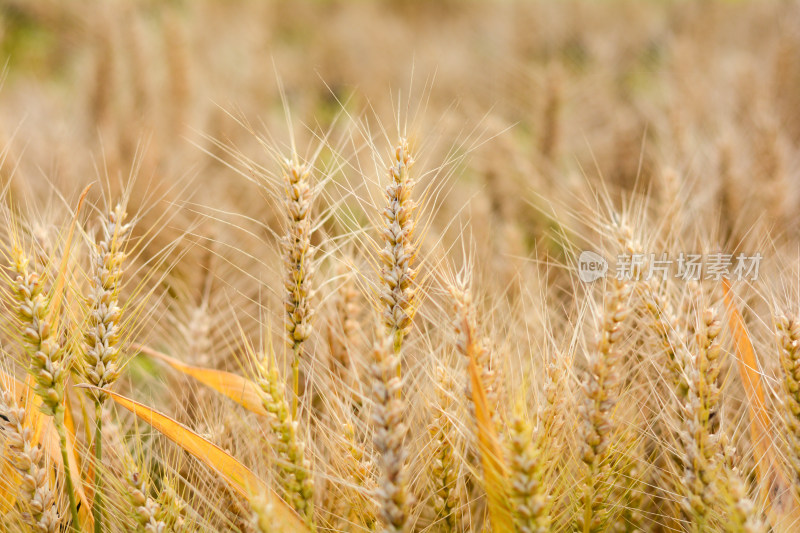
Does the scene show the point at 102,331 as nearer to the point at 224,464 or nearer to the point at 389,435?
the point at 224,464

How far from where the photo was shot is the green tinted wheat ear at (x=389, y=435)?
0.53 m

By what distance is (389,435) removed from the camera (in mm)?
532

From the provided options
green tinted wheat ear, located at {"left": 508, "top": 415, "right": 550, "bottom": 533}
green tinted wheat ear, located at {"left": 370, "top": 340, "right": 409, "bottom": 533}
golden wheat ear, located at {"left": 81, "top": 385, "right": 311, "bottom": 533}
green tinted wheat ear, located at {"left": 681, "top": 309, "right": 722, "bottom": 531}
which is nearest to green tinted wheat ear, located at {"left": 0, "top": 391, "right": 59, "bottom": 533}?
golden wheat ear, located at {"left": 81, "top": 385, "right": 311, "bottom": 533}

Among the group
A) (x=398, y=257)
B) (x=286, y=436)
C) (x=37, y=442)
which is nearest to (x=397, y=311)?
(x=398, y=257)

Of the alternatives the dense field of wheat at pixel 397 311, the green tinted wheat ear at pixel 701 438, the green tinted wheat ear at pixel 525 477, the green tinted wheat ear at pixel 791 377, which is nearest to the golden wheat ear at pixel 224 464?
the dense field of wheat at pixel 397 311

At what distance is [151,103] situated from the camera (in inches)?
76.7

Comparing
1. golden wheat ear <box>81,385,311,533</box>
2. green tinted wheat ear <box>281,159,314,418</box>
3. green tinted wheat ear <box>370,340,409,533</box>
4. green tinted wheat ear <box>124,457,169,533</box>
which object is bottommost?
green tinted wheat ear <box>124,457,169,533</box>

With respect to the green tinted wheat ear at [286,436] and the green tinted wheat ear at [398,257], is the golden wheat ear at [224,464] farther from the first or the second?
the green tinted wheat ear at [398,257]

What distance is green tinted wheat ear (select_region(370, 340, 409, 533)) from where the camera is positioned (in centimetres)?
53

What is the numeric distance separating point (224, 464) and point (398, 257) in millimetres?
283

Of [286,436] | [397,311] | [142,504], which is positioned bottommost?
[142,504]

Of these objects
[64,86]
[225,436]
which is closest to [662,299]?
[225,436]

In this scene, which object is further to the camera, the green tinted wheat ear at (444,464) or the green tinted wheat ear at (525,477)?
the green tinted wheat ear at (444,464)

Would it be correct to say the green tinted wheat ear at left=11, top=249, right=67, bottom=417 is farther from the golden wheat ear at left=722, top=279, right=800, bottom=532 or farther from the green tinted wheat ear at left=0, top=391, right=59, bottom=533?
the golden wheat ear at left=722, top=279, right=800, bottom=532
